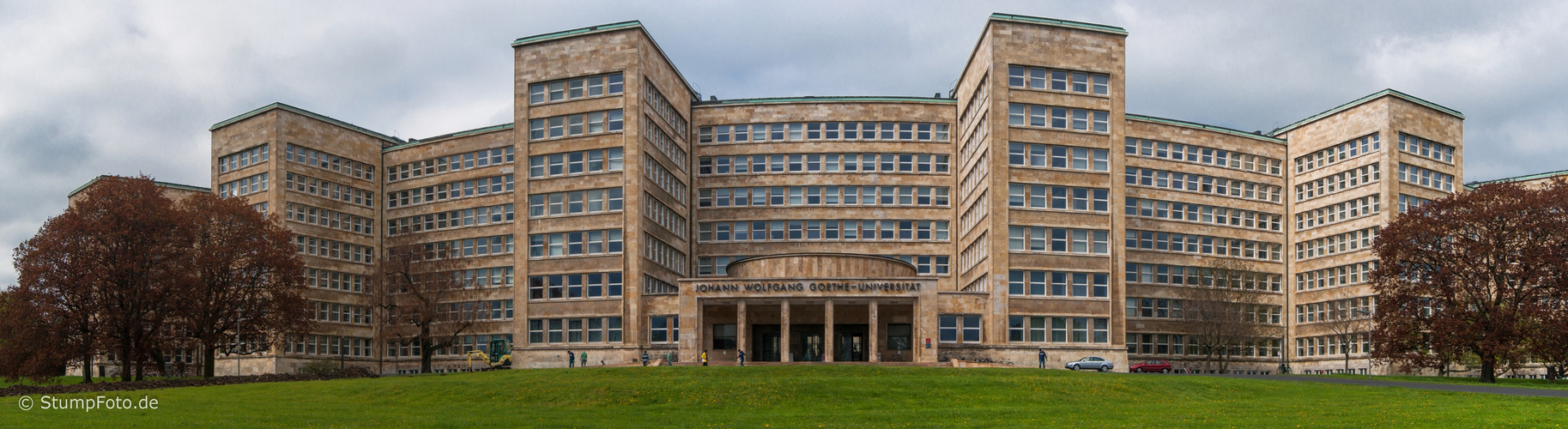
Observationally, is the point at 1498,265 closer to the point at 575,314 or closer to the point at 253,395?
the point at 575,314

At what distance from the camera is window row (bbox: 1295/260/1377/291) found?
331 feet

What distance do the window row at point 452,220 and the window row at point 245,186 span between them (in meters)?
10.9

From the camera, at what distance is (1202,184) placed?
346 ft

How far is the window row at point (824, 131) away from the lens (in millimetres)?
102312

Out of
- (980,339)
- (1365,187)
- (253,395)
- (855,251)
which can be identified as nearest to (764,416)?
(253,395)

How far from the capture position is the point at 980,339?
84500 mm

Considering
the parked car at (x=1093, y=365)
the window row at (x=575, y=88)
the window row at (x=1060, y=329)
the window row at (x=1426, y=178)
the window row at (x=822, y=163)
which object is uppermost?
the window row at (x=575, y=88)

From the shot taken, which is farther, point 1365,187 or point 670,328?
point 1365,187

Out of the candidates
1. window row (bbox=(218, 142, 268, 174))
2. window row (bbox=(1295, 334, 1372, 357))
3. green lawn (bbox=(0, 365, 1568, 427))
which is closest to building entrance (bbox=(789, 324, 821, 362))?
green lawn (bbox=(0, 365, 1568, 427))

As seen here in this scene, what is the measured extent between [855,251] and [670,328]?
19.9m

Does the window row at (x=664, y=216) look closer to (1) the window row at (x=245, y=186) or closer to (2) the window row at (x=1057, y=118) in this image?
(2) the window row at (x=1057, y=118)

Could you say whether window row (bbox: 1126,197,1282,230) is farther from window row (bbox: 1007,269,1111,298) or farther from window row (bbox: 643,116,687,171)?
window row (bbox: 643,116,687,171)

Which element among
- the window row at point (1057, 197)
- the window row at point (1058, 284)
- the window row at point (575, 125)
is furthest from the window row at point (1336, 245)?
the window row at point (575, 125)

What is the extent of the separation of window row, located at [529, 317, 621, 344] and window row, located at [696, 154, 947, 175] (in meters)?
19.6
